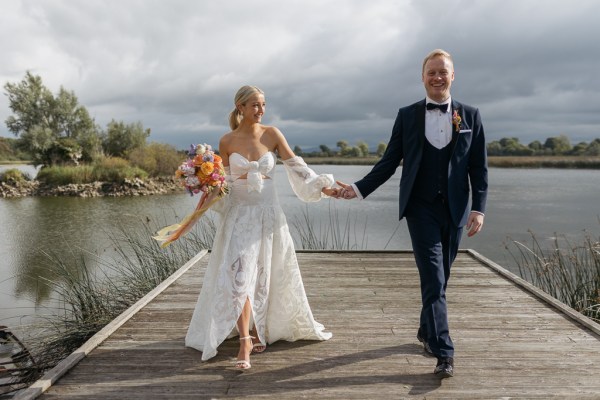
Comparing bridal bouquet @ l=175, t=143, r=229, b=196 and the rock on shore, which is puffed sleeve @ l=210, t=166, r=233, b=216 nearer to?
bridal bouquet @ l=175, t=143, r=229, b=196

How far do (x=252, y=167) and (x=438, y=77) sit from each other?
1.34 meters

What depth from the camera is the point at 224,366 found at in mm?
3162

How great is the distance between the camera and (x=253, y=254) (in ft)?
10.9

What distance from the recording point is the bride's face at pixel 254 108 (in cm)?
324

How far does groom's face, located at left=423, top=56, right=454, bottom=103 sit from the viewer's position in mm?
2904

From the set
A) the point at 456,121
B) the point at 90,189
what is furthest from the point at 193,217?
the point at 90,189

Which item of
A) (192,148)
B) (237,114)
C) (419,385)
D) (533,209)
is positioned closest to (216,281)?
(192,148)

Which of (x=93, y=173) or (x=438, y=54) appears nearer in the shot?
(x=438, y=54)

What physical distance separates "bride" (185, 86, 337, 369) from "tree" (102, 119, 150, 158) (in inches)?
1242

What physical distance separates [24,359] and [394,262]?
4.40 meters

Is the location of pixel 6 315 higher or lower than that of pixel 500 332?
lower

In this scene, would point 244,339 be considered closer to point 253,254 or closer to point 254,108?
point 253,254

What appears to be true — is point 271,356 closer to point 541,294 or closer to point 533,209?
point 541,294

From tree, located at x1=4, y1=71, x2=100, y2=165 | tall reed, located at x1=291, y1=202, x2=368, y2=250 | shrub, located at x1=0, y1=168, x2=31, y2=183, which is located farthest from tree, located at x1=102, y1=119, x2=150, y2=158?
tall reed, located at x1=291, y1=202, x2=368, y2=250
